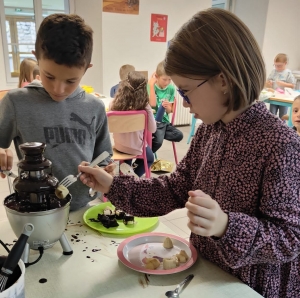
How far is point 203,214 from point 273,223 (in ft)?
0.57

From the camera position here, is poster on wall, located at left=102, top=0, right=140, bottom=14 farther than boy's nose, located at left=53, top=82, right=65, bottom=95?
Yes

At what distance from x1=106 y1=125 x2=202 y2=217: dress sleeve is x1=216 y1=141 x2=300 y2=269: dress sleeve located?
28 cm

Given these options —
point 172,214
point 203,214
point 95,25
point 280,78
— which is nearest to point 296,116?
point 172,214

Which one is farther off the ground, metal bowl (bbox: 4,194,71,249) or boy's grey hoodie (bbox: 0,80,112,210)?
boy's grey hoodie (bbox: 0,80,112,210)

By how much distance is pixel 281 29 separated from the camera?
5762 millimetres

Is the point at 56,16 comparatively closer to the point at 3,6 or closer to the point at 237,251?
the point at 237,251

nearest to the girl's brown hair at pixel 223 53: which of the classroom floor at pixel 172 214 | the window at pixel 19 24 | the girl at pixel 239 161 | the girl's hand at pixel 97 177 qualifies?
the girl at pixel 239 161

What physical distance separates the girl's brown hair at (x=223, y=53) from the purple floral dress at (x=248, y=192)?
72mm

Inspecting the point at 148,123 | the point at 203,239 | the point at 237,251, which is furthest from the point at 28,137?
the point at 148,123

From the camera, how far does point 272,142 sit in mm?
699

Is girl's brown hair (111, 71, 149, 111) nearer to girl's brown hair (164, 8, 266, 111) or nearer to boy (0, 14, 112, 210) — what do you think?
boy (0, 14, 112, 210)

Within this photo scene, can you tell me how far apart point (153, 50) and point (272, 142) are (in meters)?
4.47

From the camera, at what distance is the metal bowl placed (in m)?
0.71

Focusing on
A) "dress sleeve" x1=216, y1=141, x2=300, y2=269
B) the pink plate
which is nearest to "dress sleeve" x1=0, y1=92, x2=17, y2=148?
the pink plate
